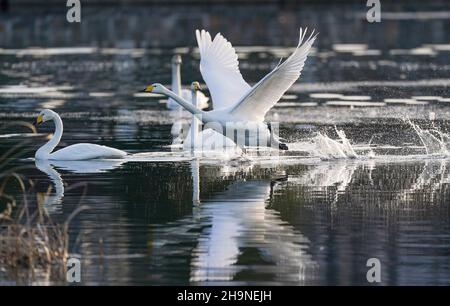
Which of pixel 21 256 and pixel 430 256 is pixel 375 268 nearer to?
pixel 430 256

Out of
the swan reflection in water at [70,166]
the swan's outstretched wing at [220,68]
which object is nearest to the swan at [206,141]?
the swan's outstretched wing at [220,68]

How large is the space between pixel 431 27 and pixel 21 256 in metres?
38.6

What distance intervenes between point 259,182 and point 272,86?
71.6 inches

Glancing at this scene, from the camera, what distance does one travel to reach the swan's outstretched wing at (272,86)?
1711 centimetres

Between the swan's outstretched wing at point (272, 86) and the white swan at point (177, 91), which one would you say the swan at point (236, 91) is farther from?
the white swan at point (177, 91)

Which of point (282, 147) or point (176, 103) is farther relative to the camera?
point (176, 103)

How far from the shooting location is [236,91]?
1923 centimetres

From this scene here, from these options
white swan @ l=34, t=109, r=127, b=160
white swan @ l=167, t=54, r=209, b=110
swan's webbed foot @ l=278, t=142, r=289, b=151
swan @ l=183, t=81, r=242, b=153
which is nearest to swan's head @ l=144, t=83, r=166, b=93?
swan @ l=183, t=81, r=242, b=153

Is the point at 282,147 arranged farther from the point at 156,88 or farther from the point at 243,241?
the point at 243,241

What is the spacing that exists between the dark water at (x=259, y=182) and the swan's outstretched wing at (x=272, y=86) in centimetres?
75

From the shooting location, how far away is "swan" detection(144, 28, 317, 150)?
1731 cm

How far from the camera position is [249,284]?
11.0 meters

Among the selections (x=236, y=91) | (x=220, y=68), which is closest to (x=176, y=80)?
(x=220, y=68)

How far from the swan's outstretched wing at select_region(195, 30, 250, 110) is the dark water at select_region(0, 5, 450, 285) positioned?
3.91 feet
